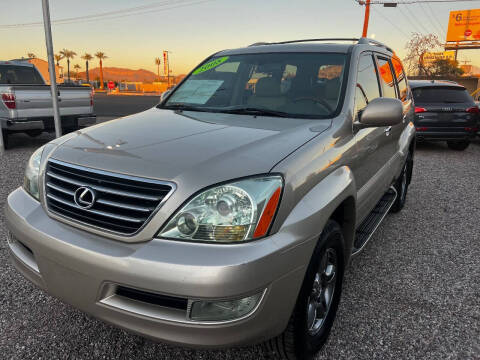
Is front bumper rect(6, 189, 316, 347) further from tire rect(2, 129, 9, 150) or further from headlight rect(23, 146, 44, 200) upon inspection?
tire rect(2, 129, 9, 150)

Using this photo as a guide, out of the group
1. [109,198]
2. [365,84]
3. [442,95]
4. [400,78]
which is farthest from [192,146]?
[442,95]

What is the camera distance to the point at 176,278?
1.48 m

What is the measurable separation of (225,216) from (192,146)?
19.5 inches

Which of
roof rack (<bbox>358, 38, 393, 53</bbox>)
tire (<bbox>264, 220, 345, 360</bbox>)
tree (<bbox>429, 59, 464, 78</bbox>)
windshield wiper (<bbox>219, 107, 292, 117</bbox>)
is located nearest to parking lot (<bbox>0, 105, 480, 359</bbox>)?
tire (<bbox>264, 220, 345, 360</bbox>)

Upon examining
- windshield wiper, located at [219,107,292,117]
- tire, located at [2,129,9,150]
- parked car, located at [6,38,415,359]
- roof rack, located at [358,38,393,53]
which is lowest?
tire, located at [2,129,9,150]

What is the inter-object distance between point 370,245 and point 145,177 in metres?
2.80

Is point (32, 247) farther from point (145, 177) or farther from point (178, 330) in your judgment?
point (178, 330)

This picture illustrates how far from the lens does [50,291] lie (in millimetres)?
1861

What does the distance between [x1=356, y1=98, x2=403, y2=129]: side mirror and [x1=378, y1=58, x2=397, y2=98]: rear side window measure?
1065 millimetres

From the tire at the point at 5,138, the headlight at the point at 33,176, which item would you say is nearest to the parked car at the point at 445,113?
the headlight at the point at 33,176

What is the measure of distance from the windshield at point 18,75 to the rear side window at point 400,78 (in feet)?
28.5

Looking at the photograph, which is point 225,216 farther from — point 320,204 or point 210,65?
point 210,65

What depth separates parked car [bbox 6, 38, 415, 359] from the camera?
5.04 ft

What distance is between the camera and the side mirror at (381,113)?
2.39 metres
